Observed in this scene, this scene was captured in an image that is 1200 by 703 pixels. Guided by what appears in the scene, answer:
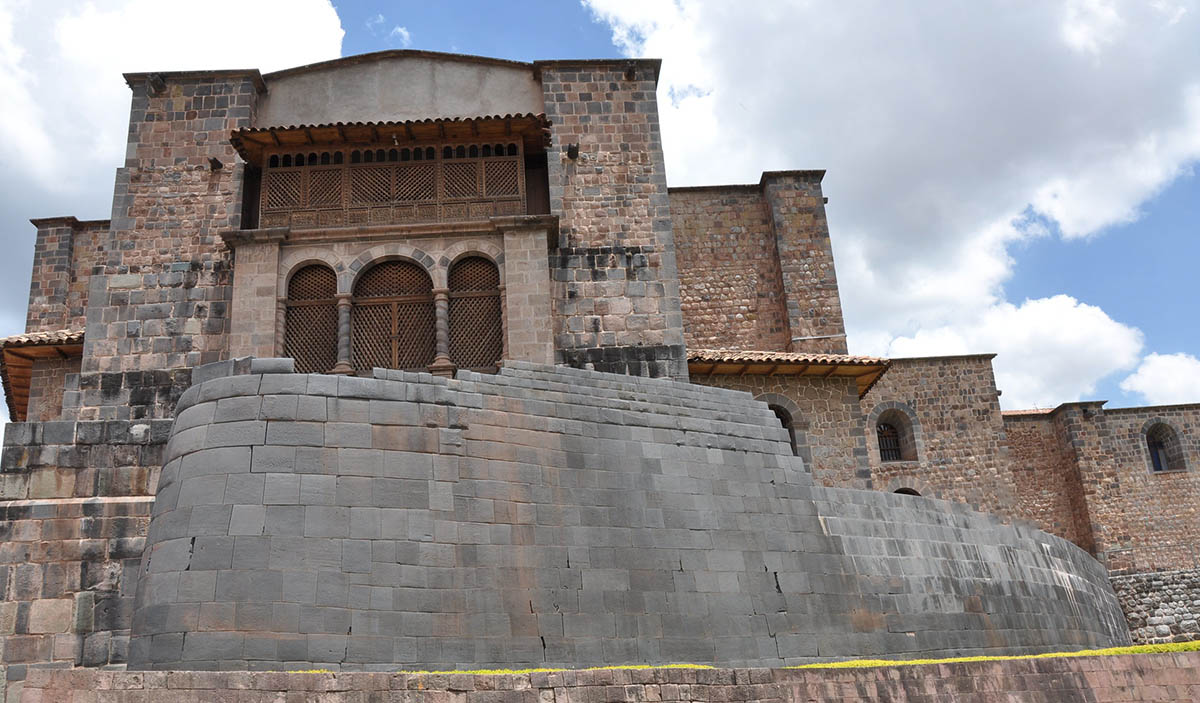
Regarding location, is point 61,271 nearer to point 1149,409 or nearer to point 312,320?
point 312,320

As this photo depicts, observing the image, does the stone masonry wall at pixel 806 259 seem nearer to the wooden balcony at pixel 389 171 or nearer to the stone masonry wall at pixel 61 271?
the wooden balcony at pixel 389 171

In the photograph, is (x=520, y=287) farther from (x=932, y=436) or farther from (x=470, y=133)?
(x=932, y=436)

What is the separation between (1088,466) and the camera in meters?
28.8

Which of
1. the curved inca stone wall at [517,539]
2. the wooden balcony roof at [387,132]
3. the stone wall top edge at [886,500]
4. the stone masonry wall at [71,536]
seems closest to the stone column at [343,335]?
the wooden balcony roof at [387,132]

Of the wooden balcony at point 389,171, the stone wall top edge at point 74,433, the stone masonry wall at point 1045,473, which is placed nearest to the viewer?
the stone wall top edge at point 74,433

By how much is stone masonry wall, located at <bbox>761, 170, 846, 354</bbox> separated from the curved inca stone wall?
10957mm

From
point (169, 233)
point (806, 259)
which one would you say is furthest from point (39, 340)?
point (806, 259)

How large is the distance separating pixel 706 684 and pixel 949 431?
20922mm

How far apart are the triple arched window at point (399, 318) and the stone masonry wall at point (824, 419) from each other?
5.05 meters

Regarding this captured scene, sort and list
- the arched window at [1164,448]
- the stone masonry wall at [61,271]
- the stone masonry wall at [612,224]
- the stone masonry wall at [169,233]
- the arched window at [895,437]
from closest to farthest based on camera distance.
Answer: the stone masonry wall at [169,233], the stone masonry wall at [612,224], the stone masonry wall at [61,271], the arched window at [895,437], the arched window at [1164,448]

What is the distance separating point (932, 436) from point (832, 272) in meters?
6.15

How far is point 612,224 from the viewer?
1880 cm

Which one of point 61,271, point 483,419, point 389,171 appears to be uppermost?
point 61,271

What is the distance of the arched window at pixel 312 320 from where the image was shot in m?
17.3
